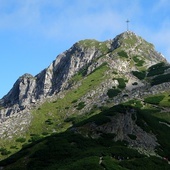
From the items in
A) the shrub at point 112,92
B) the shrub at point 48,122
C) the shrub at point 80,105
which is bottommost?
the shrub at point 48,122

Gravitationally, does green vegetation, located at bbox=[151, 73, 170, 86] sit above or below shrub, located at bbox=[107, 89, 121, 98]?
above

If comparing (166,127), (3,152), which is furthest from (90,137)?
(3,152)

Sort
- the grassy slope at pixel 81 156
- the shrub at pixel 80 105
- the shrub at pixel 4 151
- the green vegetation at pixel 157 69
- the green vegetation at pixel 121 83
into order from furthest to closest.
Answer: the green vegetation at pixel 157 69 → the green vegetation at pixel 121 83 → the shrub at pixel 80 105 → the shrub at pixel 4 151 → the grassy slope at pixel 81 156

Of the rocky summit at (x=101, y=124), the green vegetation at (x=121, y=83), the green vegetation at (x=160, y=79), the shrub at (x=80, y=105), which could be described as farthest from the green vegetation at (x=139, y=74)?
the shrub at (x=80, y=105)

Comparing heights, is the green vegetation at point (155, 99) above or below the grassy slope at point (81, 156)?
above

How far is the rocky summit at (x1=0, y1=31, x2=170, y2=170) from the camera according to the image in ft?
204

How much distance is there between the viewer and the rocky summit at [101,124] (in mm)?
62312

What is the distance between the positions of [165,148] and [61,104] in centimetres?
8462

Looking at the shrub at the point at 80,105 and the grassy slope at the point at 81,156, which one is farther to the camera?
the shrub at the point at 80,105

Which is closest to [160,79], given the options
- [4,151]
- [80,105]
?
[80,105]

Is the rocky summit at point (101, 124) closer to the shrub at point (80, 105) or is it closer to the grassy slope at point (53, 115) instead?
the grassy slope at point (53, 115)

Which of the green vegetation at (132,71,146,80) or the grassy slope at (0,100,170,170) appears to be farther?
the green vegetation at (132,71,146,80)

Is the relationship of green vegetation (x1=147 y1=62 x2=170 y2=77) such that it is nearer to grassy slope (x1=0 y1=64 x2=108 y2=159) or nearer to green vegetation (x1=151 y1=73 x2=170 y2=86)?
green vegetation (x1=151 y1=73 x2=170 y2=86)

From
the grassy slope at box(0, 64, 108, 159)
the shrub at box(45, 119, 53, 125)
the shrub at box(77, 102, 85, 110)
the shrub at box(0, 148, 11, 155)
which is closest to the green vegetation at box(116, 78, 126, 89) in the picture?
the grassy slope at box(0, 64, 108, 159)
